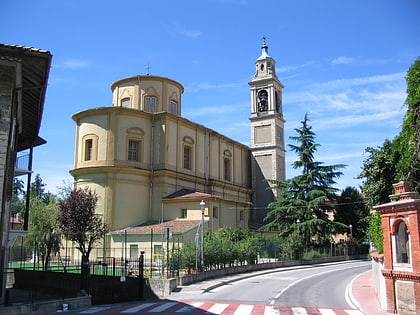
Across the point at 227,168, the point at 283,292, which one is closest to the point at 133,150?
the point at 227,168

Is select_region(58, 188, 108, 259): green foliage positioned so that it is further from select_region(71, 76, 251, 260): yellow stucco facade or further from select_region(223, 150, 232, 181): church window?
select_region(223, 150, 232, 181): church window

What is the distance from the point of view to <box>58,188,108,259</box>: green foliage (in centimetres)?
3391

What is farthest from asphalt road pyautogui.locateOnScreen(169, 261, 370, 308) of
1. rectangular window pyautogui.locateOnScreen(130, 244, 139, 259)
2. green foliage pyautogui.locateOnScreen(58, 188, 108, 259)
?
green foliage pyautogui.locateOnScreen(58, 188, 108, 259)

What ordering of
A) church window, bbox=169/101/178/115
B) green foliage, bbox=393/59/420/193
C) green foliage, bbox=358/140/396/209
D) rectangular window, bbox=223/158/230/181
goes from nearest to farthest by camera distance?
green foliage, bbox=393/59/420/193 → green foliage, bbox=358/140/396/209 → church window, bbox=169/101/178/115 → rectangular window, bbox=223/158/230/181

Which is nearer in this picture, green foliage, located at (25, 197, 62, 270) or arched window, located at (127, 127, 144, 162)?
green foliage, located at (25, 197, 62, 270)

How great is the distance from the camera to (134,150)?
43625 mm

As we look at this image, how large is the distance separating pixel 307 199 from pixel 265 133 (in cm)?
1413

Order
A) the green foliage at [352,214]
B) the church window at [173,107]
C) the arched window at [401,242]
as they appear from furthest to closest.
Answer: the green foliage at [352,214], the church window at [173,107], the arched window at [401,242]

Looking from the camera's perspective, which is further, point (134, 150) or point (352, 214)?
point (352, 214)

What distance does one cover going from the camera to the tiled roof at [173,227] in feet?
121

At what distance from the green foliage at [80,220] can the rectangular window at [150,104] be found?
1500 centimetres

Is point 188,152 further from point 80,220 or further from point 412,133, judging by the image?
point 412,133

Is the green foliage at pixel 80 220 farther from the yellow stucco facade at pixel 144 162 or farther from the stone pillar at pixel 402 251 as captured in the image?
the stone pillar at pixel 402 251

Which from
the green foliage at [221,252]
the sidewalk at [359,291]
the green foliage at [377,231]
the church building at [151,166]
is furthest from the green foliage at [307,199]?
the green foliage at [377,231]
